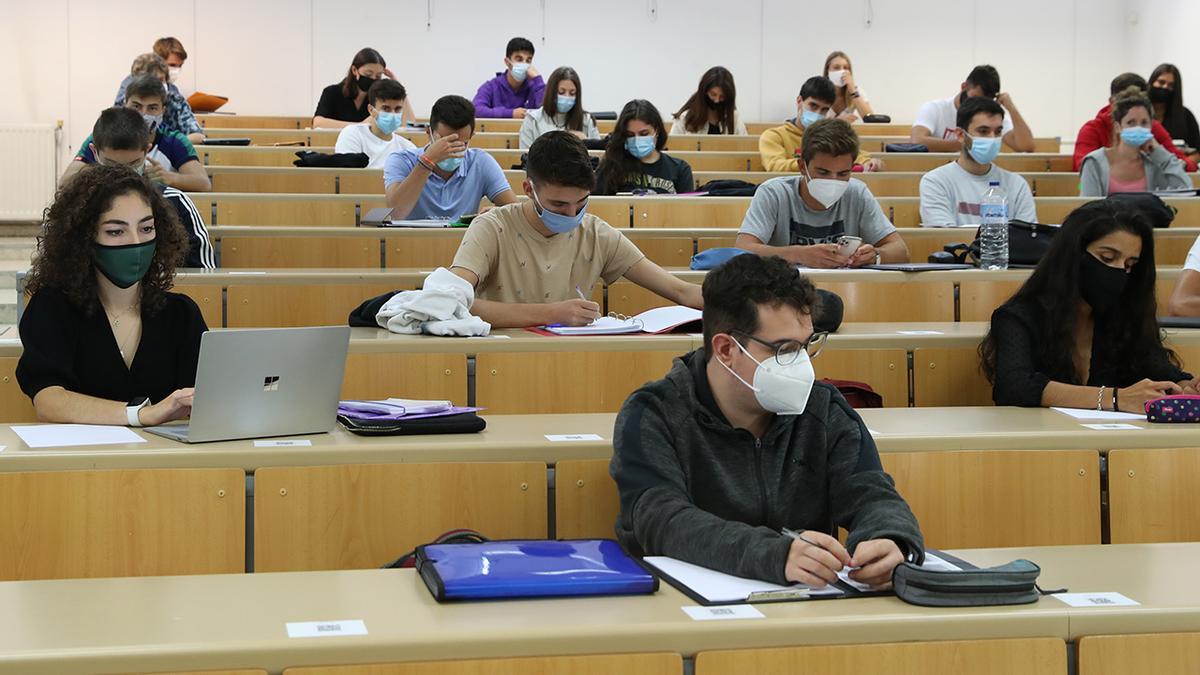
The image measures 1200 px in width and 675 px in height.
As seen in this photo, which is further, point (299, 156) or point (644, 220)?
point (299, 156)

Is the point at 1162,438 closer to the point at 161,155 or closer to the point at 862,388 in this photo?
the point at 862,388

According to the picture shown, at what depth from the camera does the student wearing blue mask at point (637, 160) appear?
6133mm

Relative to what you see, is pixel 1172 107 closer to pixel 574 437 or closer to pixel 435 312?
pixel 435 312

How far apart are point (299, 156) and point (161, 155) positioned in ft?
3.06

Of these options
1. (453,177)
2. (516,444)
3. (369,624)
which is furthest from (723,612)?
(453,177)

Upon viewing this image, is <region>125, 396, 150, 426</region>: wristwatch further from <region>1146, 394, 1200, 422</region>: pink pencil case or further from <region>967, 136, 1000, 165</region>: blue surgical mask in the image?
<region>967, 136, 1000, 165</region>: blue surgical mask

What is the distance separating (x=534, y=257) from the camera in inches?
150

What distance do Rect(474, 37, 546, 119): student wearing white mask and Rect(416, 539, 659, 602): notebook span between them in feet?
26.2

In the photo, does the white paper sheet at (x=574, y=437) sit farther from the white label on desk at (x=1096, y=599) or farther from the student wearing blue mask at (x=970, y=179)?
the student wearing blue mask at (x=970, y=179)

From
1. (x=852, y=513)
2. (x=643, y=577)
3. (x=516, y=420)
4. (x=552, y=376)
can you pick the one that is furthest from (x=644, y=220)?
(x=643, y=577)

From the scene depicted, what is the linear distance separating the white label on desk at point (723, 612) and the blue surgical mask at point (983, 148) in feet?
13.8

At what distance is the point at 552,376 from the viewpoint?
329cm

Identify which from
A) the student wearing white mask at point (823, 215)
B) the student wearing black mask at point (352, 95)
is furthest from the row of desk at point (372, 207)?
the student wearing black mask at point (352, 95)

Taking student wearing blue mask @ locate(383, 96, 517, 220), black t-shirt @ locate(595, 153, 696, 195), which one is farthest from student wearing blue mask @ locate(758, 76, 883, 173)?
student wearing blue mask @ locate(383, 96, 517, 220)
